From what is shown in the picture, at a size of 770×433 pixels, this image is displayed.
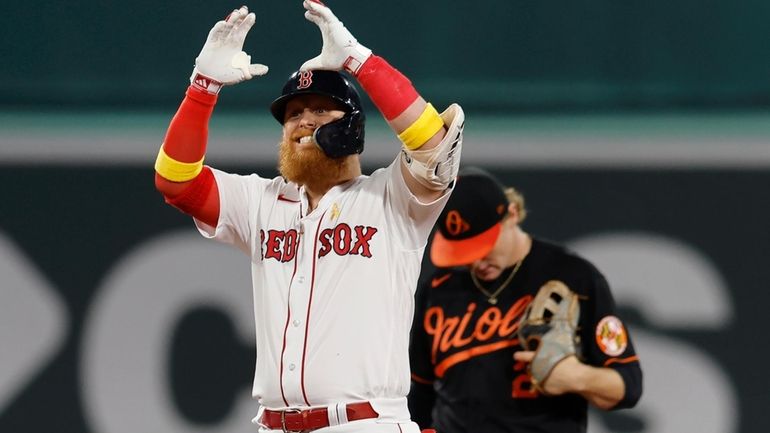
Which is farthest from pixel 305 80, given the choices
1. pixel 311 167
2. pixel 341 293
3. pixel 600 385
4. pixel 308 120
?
pixel 600 385

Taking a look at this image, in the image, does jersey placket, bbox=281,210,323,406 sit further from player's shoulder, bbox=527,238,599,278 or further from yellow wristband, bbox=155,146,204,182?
player's shoulder, bbox=527,238,599,278

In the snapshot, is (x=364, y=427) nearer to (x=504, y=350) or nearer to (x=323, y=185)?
(x=323, y=185)

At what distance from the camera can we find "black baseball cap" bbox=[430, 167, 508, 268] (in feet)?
10.6

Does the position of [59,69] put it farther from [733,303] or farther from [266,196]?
[733,303]

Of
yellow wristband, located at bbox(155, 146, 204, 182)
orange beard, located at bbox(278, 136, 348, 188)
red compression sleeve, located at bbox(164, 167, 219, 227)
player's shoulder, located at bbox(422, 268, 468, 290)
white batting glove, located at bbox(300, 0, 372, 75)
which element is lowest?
player's shoulder, located at bbox(422, 268, 468, 290)

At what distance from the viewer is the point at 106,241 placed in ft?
13.7

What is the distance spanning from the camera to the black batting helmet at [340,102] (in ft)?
8.14

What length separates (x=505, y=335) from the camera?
127 inches

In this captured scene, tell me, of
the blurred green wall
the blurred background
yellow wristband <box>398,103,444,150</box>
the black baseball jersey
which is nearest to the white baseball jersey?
yellow wristband <box>398,103,444,150</box>

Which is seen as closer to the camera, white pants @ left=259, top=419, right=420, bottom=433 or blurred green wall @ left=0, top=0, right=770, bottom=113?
white pants @ left=259, top=419, right=420, bottom=433

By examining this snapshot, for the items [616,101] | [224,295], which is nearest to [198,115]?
[224,295]

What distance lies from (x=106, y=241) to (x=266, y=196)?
171cm

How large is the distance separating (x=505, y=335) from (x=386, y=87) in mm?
1070

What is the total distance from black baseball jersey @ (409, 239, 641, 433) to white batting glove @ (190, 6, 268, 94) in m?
1.09
